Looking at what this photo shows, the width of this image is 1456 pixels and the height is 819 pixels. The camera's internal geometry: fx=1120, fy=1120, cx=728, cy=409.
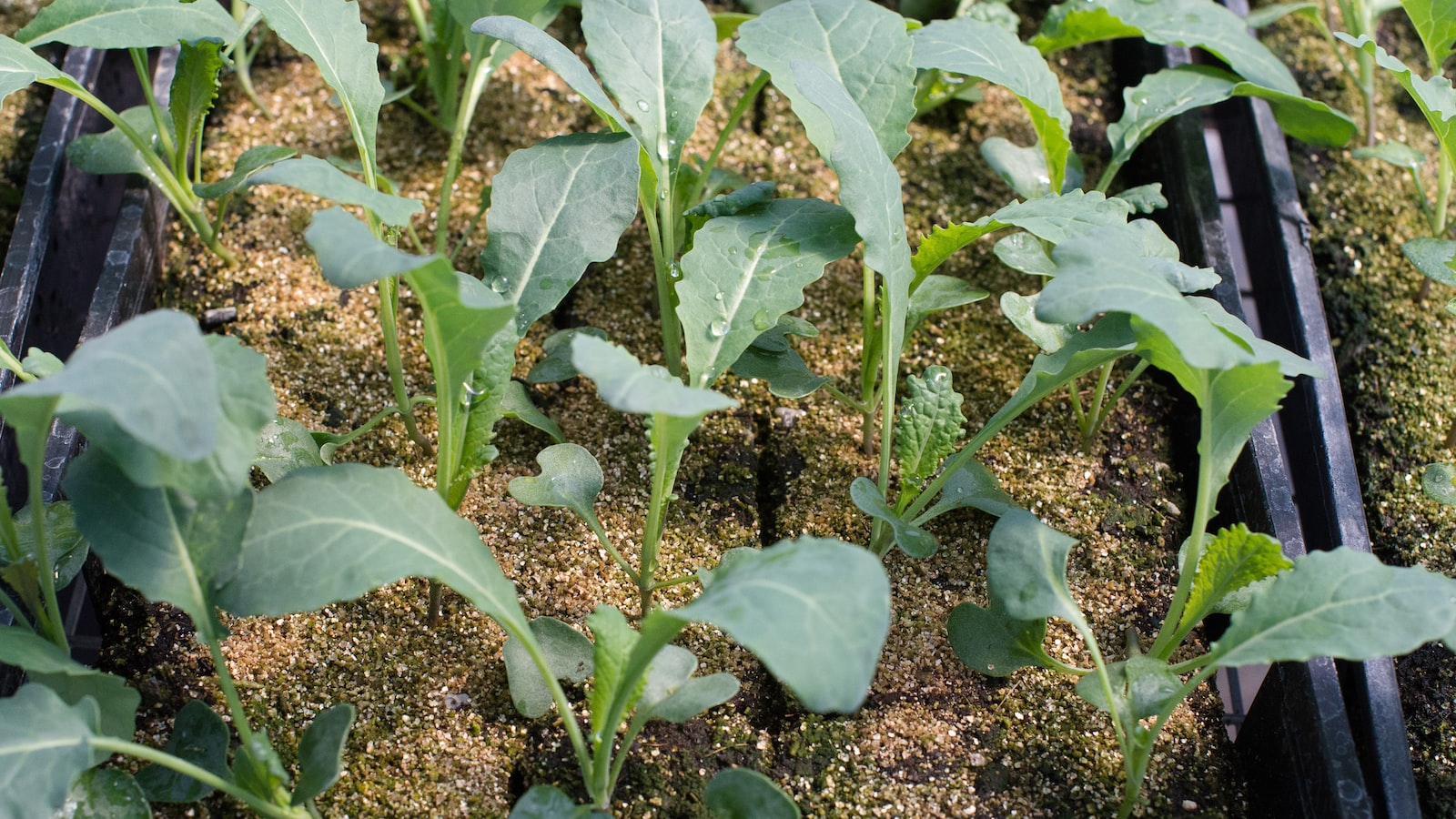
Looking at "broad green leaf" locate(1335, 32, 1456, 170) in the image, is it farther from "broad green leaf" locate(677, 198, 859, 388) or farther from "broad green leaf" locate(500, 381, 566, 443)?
"broad green leaf" locate(500, 381, 566, 443)

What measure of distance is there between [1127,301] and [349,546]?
0.57 meters

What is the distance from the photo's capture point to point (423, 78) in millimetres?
1499

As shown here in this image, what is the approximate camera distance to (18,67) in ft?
3.31

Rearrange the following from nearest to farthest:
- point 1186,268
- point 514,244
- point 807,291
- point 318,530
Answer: point 318,530 < point 1186,268 < point 514,244 < point 807,291

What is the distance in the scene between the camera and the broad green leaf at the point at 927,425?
101cm

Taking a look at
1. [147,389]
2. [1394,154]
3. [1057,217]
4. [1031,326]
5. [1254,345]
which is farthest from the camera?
[1394,154]

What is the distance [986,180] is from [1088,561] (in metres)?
0.57

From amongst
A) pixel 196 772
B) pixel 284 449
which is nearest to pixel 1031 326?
pixel 284 449

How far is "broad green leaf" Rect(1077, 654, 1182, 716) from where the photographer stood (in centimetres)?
88

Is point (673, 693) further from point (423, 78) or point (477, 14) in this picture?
point (423, 78)

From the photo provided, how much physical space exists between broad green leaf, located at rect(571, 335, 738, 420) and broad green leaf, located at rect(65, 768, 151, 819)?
459 mm

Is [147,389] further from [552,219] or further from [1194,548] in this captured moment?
[1194,548]

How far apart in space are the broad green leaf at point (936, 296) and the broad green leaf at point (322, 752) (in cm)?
65

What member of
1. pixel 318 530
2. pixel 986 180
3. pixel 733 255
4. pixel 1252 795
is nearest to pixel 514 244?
pixel 733 255
